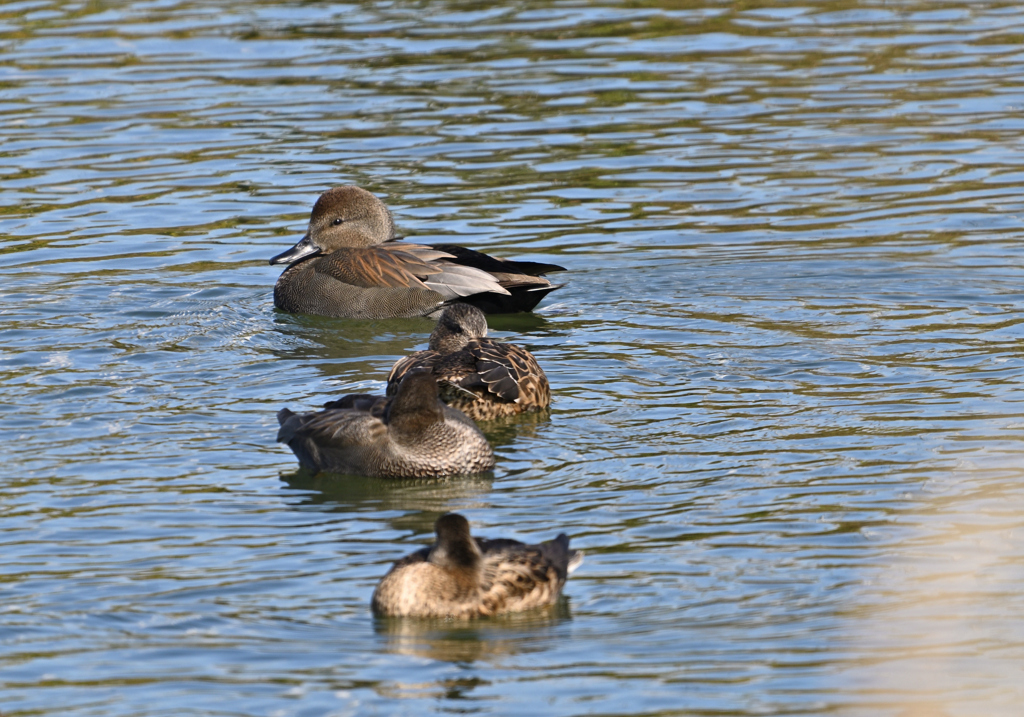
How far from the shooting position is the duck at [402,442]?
31.0 feet

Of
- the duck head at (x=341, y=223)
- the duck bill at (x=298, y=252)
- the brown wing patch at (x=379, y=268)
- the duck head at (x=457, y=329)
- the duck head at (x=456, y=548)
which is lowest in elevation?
the duck head at (x=456, y=548)

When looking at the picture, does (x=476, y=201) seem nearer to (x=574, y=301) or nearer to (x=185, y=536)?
(x=574, y=301)

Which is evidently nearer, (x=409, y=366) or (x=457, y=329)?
(x=409, y=366)

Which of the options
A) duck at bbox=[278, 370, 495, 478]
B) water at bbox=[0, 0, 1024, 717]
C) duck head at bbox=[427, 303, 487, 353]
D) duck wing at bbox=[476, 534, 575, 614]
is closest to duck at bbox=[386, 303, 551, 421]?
water at bbox=[0, 0, 1024, 717]

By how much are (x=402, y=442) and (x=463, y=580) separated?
2089mm

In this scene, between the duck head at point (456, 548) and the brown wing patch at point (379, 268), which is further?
the brown wing patch at point (379, 268)

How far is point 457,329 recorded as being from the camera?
1141 cm

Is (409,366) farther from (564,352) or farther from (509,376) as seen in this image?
(564,352)

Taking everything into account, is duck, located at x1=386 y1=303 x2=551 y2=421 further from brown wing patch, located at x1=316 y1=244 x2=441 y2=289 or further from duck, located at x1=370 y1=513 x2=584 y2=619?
duck, located at x1=370 y1=513 x2=584 y2=619

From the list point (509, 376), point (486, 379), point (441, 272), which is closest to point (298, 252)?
point (441, 272)

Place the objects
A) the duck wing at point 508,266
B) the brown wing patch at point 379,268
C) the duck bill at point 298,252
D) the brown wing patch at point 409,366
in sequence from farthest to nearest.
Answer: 1. the duck bill at point 298,252
2. the brown wing patch at point 379,268
3. the duck wing at point 508,266
4. the brown wing patch at point 409,366

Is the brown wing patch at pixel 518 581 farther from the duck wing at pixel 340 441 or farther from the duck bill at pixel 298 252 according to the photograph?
the duck bill at pixel 298 252

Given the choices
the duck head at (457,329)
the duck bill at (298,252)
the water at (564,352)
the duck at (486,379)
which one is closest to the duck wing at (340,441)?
the water at (564,352)

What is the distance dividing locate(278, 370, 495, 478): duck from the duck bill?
14.9 feet
